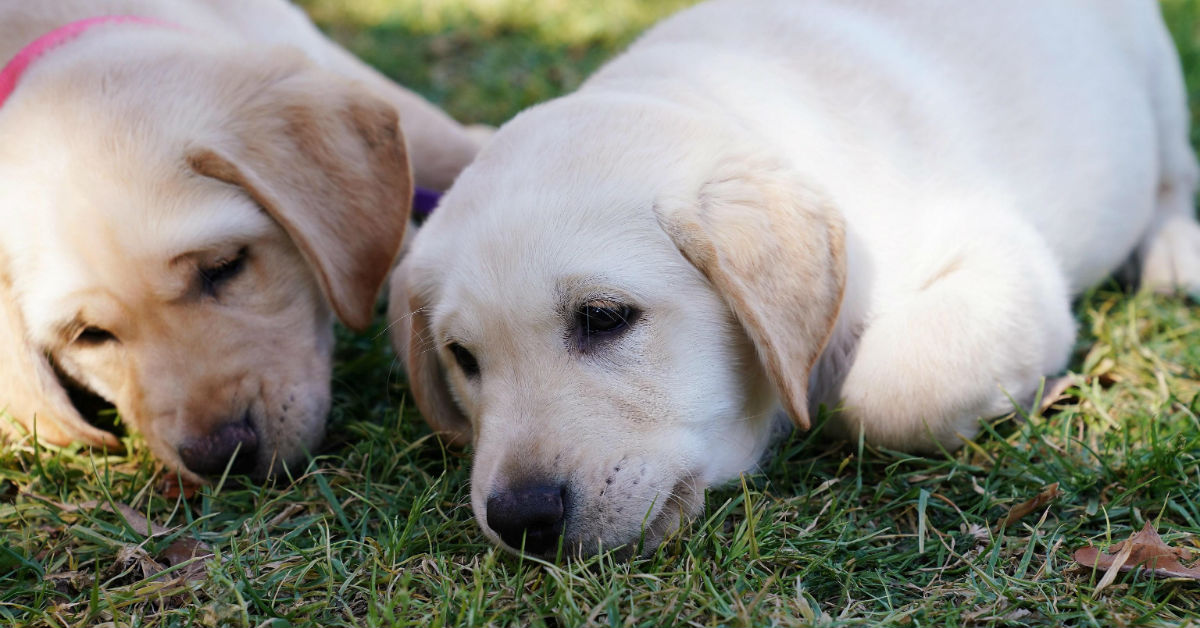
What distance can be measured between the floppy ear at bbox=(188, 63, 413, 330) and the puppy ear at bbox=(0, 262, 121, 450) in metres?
0.77

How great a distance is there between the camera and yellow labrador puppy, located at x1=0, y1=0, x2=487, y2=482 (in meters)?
3.55

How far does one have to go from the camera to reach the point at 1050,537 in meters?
3.01

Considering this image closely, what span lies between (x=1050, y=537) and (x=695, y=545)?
947mm

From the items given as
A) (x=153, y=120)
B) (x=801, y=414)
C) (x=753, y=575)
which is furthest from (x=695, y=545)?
(x=153, y=120)

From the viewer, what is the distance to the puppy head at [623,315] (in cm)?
285

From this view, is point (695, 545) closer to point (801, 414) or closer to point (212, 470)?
point (801, 414)

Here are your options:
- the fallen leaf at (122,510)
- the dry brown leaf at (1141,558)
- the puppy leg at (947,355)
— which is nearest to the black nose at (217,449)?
the fallen leaf at (122,510)

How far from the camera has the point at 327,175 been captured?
12.6ft

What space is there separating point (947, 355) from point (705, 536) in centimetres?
91

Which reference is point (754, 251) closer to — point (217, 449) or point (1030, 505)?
point (1030, 505)

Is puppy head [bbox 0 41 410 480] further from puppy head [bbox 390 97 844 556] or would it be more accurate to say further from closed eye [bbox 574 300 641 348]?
closed eye [bbox 574 300 641 348]

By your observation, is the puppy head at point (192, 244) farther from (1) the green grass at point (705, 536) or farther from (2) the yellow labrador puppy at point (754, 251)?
(2) the yellow labrador puppy at point (754, 251)

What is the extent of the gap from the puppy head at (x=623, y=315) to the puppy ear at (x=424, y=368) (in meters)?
0.24

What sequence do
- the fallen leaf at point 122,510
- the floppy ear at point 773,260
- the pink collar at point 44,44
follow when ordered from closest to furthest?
the floppy ear at point 773,260, the fallen leaf at point 122,510, the pink collar at point 44,44
